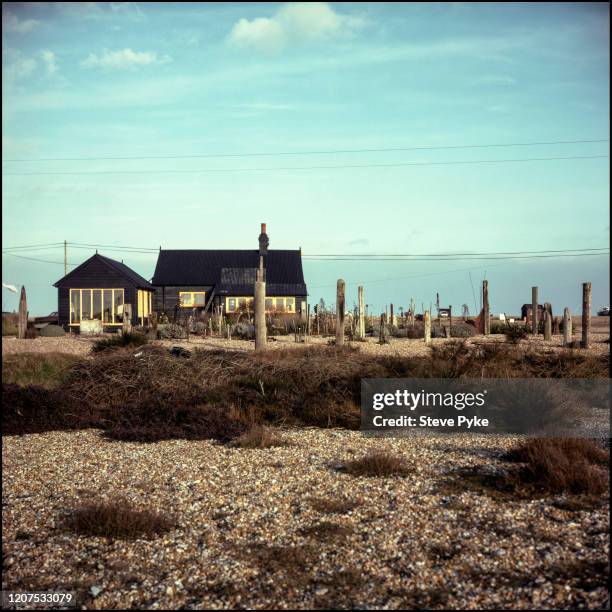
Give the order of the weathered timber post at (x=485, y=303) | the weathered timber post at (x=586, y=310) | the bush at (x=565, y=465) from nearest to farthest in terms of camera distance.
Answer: the bush at (x=565, y=465)
the weathered timber post at (x=586, y=310)
the weathered timber post at (x=485, y=303)

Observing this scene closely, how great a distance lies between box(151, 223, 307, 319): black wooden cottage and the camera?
40.4 meters

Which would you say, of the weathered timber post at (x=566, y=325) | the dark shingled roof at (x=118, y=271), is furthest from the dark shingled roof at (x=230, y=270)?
the weathered timber post at (x=566, y=325)

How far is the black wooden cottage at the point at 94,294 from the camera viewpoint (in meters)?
36.0

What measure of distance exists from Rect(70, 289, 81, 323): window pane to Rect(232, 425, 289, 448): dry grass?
28449 mm

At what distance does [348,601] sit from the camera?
4684 mm

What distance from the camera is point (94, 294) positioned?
36.0 meters

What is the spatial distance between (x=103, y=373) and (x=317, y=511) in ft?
25.4

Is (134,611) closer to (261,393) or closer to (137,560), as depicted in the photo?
(137,560)

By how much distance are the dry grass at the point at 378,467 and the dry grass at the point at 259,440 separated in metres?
1.82

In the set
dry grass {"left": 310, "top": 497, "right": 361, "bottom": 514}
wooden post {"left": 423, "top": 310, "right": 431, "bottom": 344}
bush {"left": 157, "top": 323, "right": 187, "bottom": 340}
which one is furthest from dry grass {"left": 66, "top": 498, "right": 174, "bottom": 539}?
bush {"left": 157, "top": 323, "right": 187, "bottom": 340}

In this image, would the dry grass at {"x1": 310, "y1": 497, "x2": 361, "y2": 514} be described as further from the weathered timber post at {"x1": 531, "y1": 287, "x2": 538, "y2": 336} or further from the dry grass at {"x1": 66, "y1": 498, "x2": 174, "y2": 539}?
the weathered timber post at {"x1": 531, "y1": 287, "x2": 538, "y2": 336}

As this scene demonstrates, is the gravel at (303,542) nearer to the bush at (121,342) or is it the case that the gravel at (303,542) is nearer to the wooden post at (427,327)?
the bush at (121,342)

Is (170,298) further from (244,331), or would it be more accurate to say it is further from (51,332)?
(244,331)

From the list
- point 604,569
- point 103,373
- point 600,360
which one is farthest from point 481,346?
point 604,569
